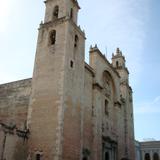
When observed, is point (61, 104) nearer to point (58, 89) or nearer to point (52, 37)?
point (58, 89)

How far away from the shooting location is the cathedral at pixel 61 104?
18094 mm

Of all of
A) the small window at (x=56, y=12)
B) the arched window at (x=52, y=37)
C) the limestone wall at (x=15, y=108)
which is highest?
the small window at (x=56, y=12)

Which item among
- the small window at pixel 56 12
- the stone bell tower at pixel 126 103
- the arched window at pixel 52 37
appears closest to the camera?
the arched window at pixel 52 37

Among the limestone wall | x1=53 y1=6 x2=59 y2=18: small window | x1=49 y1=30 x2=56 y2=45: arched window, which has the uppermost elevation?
x1=53 y1=6 x2=59 y2=18: small window

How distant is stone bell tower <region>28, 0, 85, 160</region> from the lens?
1814 centimetres

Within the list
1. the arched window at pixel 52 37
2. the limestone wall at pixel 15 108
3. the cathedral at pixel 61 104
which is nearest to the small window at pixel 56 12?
the cathedral at pixel 61 104

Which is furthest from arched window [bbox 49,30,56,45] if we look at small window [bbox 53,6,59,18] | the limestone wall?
the limestone wall

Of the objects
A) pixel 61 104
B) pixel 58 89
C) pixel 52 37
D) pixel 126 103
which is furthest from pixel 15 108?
pixel 126 103

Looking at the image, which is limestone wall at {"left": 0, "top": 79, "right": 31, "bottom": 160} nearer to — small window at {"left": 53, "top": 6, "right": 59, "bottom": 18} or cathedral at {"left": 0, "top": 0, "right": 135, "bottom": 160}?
cathedral at {"left": 0, "top": 0, "right": 135, "bottom": 160}

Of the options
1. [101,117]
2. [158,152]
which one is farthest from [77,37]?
[158,152]

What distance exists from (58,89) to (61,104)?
1236 mm

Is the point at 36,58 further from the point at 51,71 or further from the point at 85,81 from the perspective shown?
the point at 85,81

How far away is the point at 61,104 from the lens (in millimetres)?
18766

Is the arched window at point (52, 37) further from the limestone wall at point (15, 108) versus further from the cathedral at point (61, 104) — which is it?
the limestone wall at point (15, 108)
